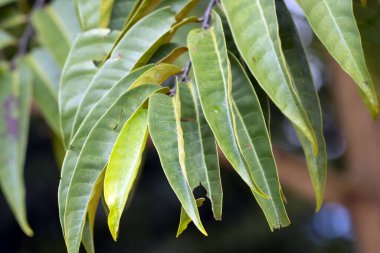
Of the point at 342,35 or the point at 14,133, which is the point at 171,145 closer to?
the point at 342,35

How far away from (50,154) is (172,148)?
2.55 m

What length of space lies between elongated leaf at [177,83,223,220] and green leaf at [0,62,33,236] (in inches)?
16.7

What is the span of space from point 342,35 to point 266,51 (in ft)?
0.22

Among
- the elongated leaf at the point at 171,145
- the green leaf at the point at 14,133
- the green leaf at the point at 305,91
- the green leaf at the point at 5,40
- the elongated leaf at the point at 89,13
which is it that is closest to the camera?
the elongated leaf at the point at 171,145

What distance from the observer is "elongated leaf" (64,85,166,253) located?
58cm

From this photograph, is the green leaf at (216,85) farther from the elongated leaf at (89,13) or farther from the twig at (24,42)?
the twig at (24,42)

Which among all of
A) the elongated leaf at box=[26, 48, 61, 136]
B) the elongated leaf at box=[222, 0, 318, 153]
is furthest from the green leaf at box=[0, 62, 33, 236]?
the elongated leaf at box=[222, 0, 318, 153]

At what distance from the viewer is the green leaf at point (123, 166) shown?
0.55m

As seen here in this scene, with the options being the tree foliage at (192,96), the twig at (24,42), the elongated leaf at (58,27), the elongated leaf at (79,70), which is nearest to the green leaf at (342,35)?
the tree foliage at (192,96)

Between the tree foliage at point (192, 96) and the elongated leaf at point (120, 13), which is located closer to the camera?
the tree foliage at point (192, 96)

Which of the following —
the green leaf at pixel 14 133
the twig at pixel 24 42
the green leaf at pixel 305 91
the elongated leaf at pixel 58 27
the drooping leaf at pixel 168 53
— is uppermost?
the drooping leaf at pixel 168 53

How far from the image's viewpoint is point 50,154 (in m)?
3.03

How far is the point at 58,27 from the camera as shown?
1.04 meters

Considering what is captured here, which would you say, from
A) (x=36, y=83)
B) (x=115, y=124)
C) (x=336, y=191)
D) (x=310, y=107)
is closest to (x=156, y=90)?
(x=115, y=124)
